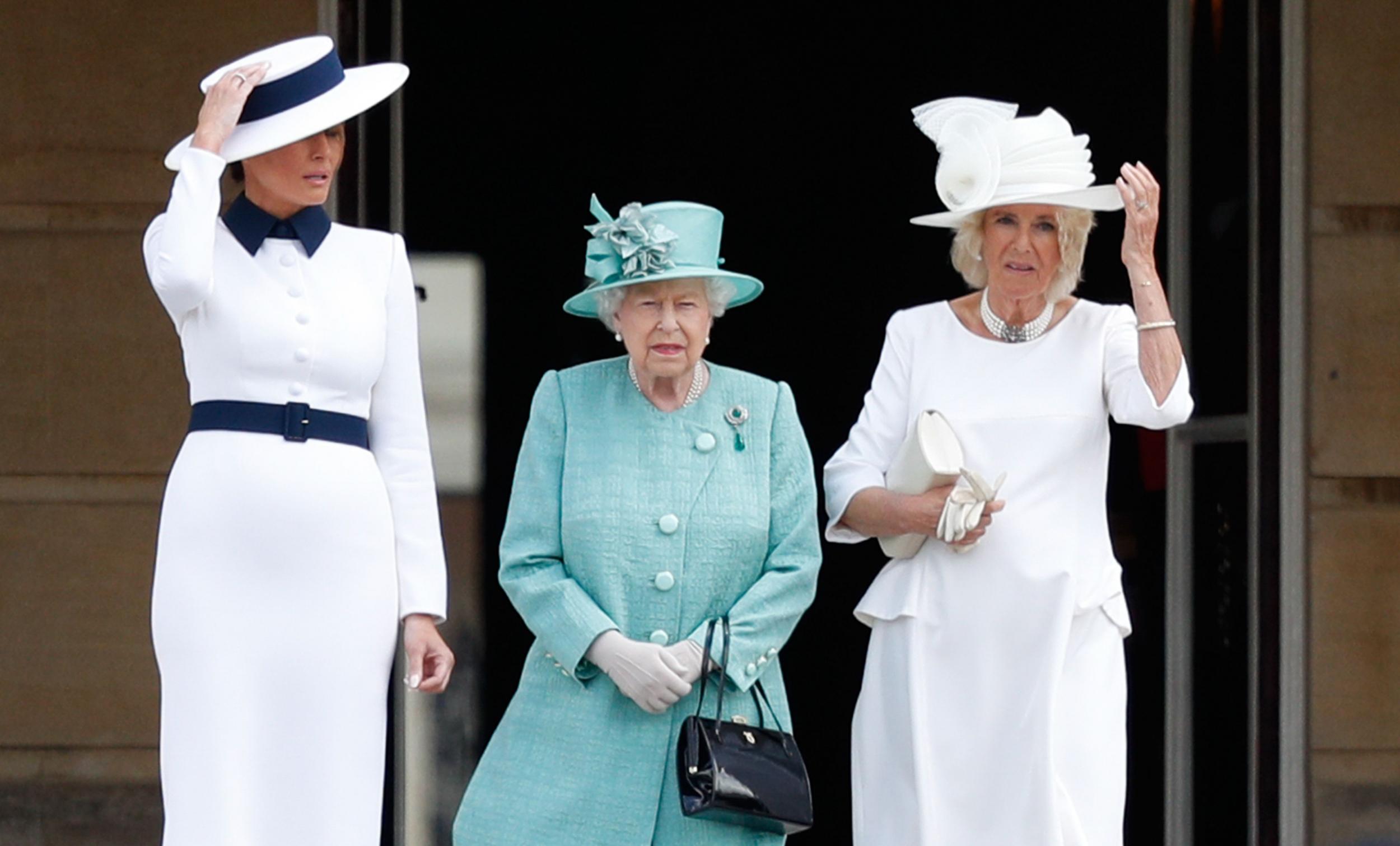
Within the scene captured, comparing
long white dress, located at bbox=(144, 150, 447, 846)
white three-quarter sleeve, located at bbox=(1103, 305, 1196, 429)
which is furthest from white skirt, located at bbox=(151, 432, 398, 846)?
white three-quarter sleeve, located at bbox=(1103, 305, 1196, 429)

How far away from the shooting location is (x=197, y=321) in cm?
329

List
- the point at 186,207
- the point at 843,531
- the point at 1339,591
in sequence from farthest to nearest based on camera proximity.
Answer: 1. the point at 1339,591
2. the point at 843,531
3. the point at 186,207

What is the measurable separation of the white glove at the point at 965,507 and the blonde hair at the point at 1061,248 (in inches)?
16.6

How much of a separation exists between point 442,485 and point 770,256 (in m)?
1.40

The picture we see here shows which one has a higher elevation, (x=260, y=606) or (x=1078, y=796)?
(x=260, y=606)

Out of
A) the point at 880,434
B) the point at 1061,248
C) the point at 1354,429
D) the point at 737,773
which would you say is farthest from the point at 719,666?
the point at 1354,429

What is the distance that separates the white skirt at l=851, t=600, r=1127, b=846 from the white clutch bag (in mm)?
163

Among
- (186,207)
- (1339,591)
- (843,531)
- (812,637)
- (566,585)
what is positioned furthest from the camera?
(812,637)

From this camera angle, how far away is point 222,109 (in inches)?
128

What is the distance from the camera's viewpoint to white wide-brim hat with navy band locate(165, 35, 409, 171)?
3.29 m

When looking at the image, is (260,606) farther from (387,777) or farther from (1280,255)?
(1280,255)

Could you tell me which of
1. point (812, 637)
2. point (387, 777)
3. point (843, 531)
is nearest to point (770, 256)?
point (812, 637)

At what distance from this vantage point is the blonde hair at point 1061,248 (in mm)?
3910

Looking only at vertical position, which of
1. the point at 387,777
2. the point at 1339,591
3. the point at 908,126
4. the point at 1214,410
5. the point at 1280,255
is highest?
the point at 908,126
